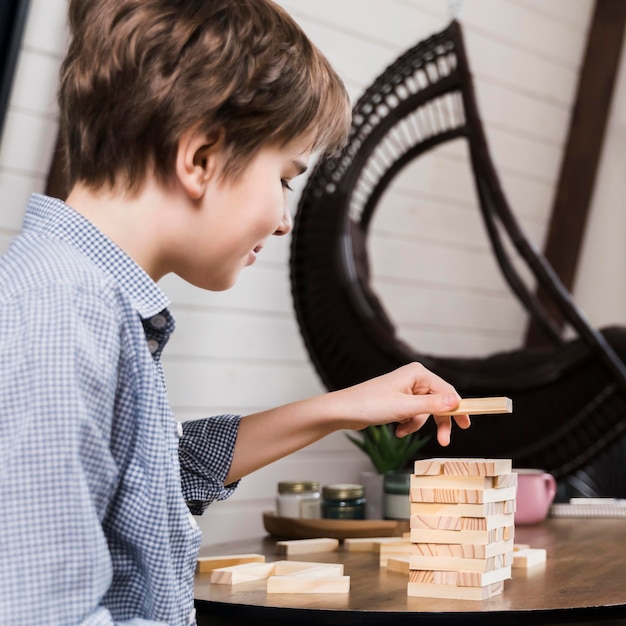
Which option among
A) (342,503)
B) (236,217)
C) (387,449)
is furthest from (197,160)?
(387,449)

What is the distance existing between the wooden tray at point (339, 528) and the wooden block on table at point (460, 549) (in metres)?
0.44

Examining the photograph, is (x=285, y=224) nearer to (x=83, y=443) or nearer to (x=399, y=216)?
(x=83, y=443)

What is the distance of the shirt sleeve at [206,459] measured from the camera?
1.11m

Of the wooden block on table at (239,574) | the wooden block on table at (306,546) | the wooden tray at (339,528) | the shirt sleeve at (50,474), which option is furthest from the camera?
the wooden tray at (339,528)

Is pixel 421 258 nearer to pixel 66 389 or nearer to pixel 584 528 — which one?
pixel 584 528

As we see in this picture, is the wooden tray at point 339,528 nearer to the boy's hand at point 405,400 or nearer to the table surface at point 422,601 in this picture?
the table surface at point 422,601

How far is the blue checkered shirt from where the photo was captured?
662mm

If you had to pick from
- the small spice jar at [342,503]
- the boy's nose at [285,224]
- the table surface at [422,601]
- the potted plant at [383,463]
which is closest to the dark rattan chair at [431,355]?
the potted plant at [383,463]

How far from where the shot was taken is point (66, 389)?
2.19ft

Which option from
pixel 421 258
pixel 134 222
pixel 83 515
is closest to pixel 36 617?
pixel 83 515

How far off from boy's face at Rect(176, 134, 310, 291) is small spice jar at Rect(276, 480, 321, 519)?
0.71 meters

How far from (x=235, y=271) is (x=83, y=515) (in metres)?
0.33

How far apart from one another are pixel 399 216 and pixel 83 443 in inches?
75.0

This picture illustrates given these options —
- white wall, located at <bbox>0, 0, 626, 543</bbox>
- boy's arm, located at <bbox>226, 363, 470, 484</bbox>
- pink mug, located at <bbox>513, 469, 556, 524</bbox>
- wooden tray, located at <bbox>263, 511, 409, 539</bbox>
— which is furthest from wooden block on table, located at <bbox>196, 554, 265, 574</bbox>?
white wall, located at <bbox>0, 0, 626, 543</bbox>
